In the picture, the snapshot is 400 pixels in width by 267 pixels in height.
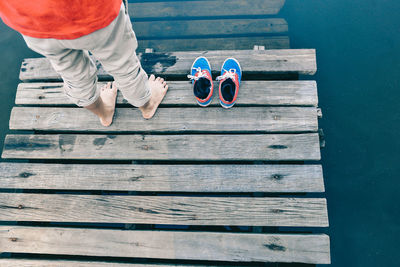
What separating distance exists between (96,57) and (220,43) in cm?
147

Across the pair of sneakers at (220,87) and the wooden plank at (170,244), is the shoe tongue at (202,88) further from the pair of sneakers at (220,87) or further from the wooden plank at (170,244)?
the wooden plank at (170,244)

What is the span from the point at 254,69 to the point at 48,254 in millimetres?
2020

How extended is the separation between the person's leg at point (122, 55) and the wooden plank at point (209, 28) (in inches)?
45.0

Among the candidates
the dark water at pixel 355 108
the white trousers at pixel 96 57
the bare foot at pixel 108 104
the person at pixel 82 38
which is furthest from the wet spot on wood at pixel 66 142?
the dark water at pixel 355 108

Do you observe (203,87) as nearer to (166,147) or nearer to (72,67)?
(166,147)

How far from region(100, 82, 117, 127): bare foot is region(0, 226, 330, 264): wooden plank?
77 cm

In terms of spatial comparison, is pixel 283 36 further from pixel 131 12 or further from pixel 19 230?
pixel 19 230

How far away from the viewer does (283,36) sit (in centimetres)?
236

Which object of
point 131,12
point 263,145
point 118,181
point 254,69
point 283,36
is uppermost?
point 131,12

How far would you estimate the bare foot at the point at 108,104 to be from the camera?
181 cm

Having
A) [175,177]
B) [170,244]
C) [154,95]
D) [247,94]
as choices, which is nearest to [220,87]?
[247,94]

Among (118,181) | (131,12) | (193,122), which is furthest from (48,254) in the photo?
(131,12)

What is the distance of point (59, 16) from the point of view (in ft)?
2.73

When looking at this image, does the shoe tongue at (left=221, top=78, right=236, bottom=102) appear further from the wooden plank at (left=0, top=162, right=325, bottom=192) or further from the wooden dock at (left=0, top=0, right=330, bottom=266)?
the wooden plank at (left=0, top=162, right=325, bottom=192)
